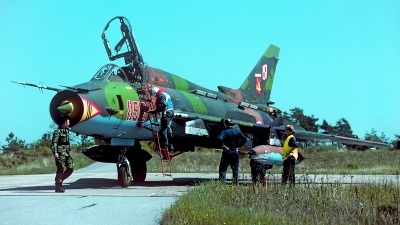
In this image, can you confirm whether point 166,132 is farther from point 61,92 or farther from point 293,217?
point 293,217

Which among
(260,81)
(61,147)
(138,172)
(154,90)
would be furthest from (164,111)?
(260,81)

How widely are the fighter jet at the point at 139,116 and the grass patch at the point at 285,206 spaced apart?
11.7 ft

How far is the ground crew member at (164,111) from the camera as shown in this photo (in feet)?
47.3

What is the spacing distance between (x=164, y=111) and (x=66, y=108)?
126 inches

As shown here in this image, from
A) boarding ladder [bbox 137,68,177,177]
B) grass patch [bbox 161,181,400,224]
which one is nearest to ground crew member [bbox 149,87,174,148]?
boarding ladder [bbox 137,68,177,177]

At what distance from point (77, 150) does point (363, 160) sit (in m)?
24.1

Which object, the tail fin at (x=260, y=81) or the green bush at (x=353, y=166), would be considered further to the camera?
the green bush at (x=353, y=166)

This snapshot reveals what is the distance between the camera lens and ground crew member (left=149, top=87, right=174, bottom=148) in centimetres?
1442

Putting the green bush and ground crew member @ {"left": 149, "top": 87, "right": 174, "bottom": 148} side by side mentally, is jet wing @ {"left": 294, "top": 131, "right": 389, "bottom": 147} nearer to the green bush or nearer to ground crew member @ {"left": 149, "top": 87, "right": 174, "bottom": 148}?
ground crew member @ {"left": 149, "top": 87, "right": 174, "bottom": 148}

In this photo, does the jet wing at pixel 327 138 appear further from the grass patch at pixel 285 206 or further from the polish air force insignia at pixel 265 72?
the grass patch at pixel 285 206

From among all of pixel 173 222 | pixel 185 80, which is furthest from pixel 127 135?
pixel 173 222

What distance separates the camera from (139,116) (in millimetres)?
14148

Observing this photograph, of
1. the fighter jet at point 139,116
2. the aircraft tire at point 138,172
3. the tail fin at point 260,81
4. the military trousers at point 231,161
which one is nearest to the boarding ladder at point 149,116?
the fighter jet at point 139,116

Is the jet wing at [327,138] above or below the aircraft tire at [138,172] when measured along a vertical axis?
above
